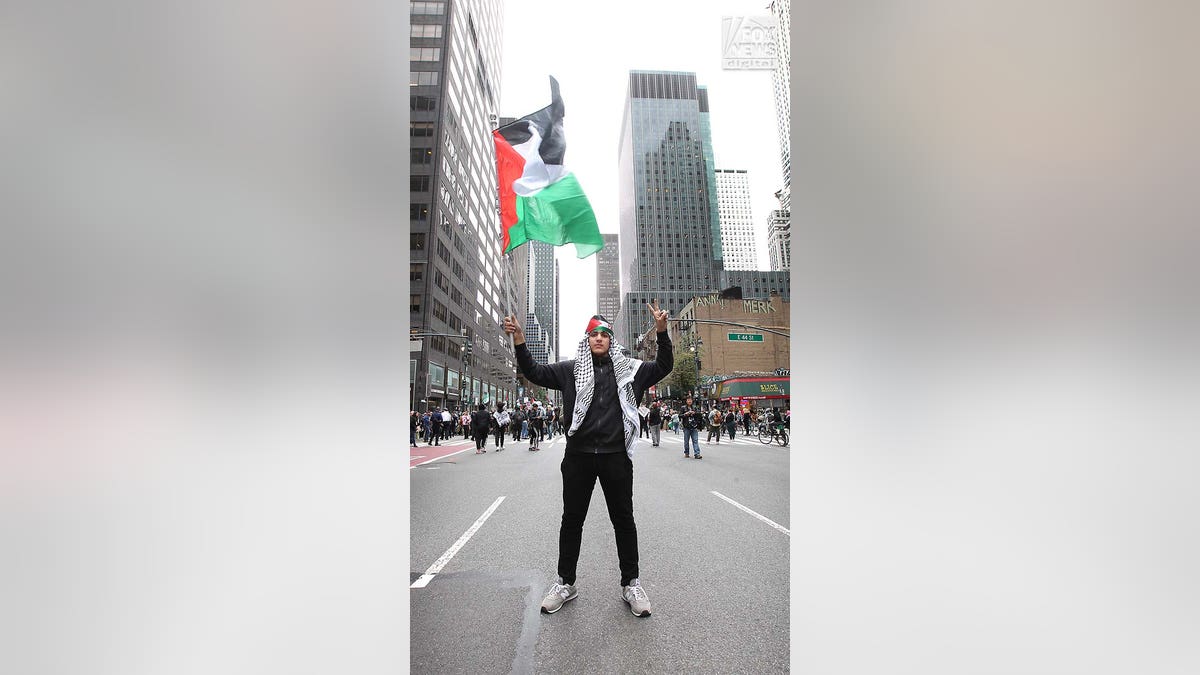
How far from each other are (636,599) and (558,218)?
2.51 meters

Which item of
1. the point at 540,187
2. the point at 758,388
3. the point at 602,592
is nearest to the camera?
the point at 540,187

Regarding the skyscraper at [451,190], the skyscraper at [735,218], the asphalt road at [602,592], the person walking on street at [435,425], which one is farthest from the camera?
the skyscraper at [735,218]

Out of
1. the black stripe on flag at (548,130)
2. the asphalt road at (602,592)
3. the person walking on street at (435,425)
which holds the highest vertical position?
the black stripe on flag at (548,130)

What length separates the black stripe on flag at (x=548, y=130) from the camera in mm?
3461

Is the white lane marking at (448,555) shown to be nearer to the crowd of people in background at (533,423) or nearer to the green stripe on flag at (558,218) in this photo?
the green stripe on flag at (558,218)

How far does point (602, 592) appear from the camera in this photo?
3.80m

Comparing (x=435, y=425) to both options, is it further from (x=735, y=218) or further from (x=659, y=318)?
(x=735, y=218)

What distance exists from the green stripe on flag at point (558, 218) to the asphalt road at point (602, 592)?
7.65 ft

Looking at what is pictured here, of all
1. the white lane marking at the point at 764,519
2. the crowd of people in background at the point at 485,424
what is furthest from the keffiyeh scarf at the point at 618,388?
the crowd of people in background at the point at 485,424

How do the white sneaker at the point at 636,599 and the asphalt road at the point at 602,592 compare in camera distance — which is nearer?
the asphalt road at the point at 602,592

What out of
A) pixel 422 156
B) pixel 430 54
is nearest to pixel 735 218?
pixel 430 54
